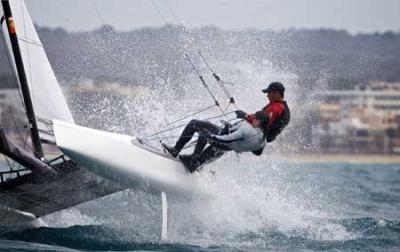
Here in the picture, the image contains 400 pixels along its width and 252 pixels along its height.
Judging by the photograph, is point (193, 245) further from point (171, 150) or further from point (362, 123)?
point (362, 123)

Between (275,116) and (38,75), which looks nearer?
(275,116)

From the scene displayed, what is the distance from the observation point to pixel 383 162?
47.0 metres

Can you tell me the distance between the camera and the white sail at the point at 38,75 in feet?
29.1

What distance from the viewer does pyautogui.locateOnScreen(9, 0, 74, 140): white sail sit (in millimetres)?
8859

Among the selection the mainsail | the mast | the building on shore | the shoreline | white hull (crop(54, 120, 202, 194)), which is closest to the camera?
white hull (crop(54, 120, 202, 194))

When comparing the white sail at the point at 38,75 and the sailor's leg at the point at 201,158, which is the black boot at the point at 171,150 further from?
the white sail at the point at 38,75

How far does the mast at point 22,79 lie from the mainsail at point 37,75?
0.63 m

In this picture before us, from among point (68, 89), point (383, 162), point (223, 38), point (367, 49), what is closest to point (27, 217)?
point (223, 38)

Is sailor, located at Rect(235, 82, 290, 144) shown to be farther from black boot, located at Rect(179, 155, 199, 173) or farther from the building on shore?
the building on shore

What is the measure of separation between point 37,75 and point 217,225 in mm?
2254

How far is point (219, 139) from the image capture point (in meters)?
8.09

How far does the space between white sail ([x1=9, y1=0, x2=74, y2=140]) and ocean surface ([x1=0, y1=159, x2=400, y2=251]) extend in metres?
1.00

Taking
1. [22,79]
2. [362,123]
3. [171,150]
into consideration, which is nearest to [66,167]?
[22,79]

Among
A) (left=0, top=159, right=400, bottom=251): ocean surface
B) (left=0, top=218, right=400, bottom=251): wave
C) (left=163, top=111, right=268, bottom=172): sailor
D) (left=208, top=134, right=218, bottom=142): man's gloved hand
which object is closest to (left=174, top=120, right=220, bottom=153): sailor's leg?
(left=163, top=111, right=268, bottom=172): sailor
